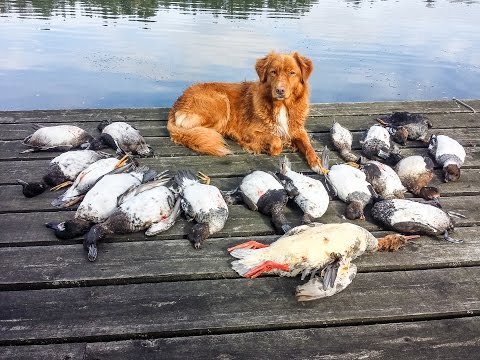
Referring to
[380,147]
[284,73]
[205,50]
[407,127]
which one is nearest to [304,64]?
[284,73]

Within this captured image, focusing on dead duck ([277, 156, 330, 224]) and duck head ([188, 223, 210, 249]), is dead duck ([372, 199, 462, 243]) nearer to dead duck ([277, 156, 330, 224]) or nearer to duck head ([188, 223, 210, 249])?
dead duck ([277, 156, 330, 224])

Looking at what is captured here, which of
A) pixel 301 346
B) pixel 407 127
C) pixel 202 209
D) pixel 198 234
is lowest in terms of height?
pixel 301 346

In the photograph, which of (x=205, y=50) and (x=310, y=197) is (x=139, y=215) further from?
(x=205, y=50)

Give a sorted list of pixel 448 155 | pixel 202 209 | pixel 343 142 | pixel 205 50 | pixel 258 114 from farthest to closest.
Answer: pixel 205 50 < pixel 258 114 < pixel 343 142 < pixel 448 155 < pixel 202 209

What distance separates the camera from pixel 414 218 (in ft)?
11.4

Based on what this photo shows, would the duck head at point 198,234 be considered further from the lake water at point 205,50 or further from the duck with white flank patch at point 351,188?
the lake water at point 205,50

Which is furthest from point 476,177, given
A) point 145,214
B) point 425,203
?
point 145,214

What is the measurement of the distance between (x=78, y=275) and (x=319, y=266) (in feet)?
5.34

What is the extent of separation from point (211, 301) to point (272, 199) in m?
1.21

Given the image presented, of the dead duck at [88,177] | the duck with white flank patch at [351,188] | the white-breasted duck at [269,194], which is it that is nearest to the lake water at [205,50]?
the dead duck at [88,177]

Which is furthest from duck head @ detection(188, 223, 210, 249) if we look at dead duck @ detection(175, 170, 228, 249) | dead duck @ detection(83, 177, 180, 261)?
dead duck @ detection(83, 177, 180, 261)

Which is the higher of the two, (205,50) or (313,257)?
(205,50)

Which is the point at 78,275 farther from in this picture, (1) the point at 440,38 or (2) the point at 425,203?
(1) the point at 440,38

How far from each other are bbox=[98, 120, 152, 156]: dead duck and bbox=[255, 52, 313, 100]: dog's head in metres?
1.66
